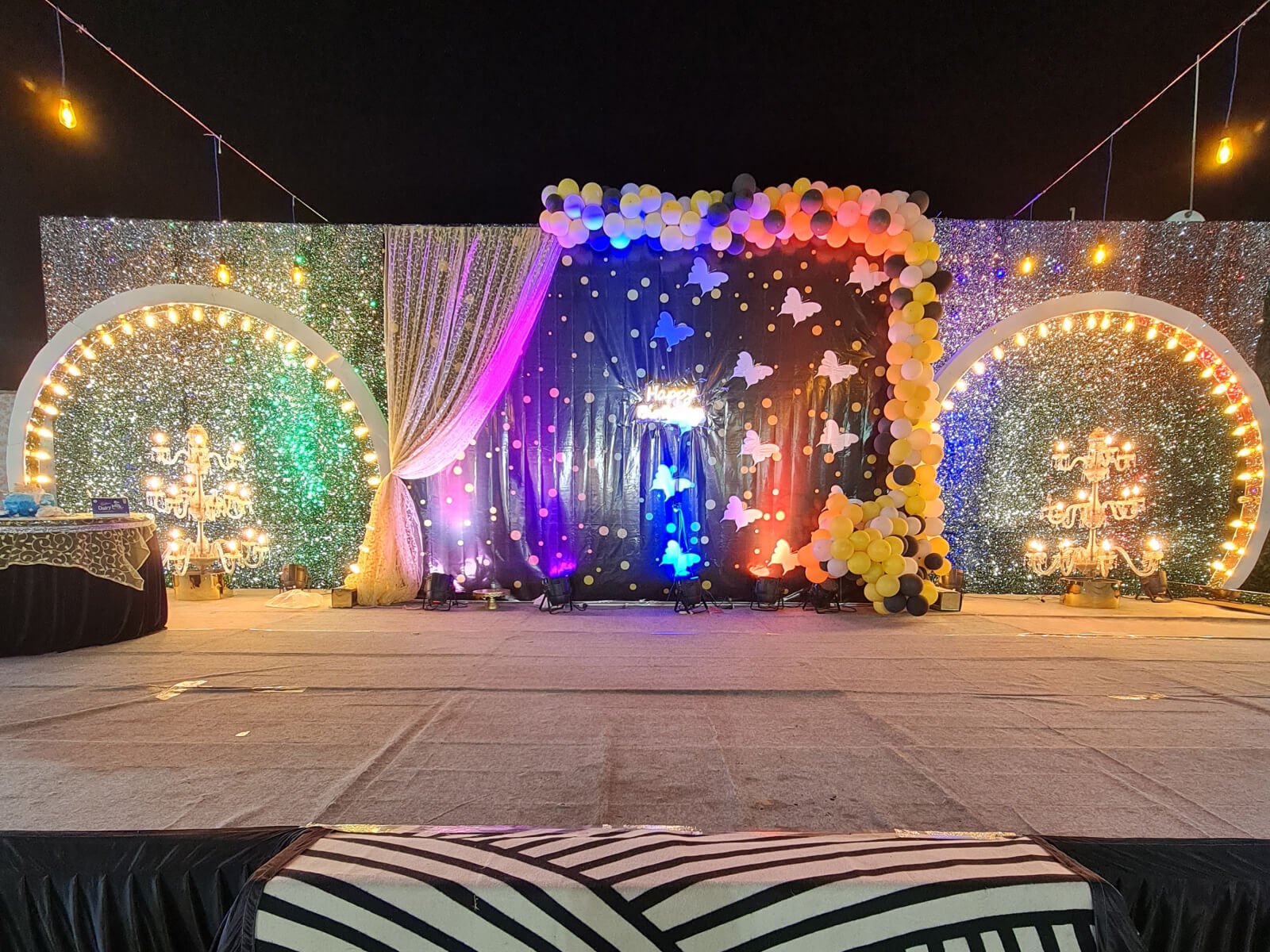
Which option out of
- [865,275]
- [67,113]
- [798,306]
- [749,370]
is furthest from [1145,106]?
[67,113]

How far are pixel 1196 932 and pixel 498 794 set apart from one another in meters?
1.84

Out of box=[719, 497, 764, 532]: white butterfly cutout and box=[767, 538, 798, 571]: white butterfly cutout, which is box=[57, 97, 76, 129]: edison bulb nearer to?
box=[719, 497, 764, 532]: white butterfly cutout

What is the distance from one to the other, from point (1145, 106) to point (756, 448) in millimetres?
3648

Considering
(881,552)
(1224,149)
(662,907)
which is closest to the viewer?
(662,907)

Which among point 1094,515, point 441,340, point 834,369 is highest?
point 441,340

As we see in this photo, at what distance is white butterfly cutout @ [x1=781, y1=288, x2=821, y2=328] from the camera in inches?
177

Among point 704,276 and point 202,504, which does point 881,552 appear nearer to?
point 704,276

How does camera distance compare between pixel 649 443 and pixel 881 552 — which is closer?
pixel 881 552

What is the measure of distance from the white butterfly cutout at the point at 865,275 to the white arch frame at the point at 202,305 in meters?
4.13

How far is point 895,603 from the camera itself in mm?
4105

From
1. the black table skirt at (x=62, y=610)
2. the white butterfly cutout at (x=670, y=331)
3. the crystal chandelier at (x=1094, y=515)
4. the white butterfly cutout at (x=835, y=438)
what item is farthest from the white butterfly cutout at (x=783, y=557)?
the black table skirt at (x=62, y=610)

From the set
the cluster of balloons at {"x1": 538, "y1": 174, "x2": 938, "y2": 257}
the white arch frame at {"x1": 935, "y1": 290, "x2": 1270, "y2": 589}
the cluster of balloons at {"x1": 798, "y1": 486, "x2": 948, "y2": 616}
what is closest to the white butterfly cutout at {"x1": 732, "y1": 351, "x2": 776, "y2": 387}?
the cluster of balloons at {"x1": 538, "y1": 174, "x2": 938, "y2": 257}

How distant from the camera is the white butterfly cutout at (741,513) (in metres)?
4.57

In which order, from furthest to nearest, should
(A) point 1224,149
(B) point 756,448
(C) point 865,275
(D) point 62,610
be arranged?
1. (B) point 756,448
2. (C) point 865,275
3. (A) point 1224,149
4. (D) point 62,610
